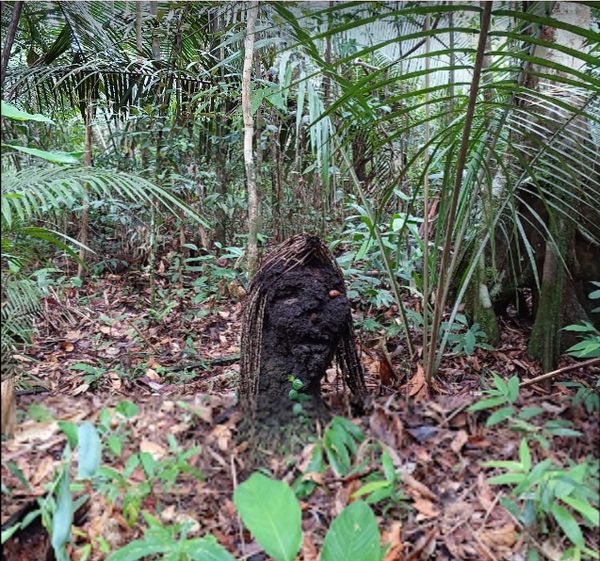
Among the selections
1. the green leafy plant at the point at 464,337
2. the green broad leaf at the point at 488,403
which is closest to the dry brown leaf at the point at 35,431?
the green broad leaf at the point at 488,403

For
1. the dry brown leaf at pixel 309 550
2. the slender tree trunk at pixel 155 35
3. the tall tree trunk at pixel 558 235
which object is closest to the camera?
the dry brown leaf at pixel 309 550

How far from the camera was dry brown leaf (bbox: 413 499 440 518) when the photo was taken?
0.79m

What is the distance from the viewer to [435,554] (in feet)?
2.62

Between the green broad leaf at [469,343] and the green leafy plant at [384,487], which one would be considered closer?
the green leafy plant at [384,487]

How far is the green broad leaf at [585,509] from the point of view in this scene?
708 millimetres

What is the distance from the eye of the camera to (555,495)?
718 mm

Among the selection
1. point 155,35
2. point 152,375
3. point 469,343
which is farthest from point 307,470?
point 155,35

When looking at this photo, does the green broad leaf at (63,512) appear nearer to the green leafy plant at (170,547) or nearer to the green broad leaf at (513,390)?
the green leafy plant at (170,547)

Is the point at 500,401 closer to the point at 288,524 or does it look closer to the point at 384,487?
→ the point at 384,487

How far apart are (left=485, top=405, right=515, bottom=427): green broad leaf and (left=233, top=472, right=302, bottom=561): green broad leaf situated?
31cm

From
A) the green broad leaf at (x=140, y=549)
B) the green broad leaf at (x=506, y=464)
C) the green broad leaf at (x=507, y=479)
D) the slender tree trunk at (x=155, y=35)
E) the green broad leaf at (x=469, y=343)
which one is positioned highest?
the slender tree trunk at (x=155, y=35)

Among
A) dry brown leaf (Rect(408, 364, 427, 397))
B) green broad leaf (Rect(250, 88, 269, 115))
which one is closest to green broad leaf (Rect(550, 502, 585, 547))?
dry brown leaf (Rect(408, 364, 427, 397))

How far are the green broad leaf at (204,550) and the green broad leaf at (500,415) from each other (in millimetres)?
433

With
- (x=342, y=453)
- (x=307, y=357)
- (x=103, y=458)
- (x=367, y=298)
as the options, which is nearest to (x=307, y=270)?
(x=307, y=357)
